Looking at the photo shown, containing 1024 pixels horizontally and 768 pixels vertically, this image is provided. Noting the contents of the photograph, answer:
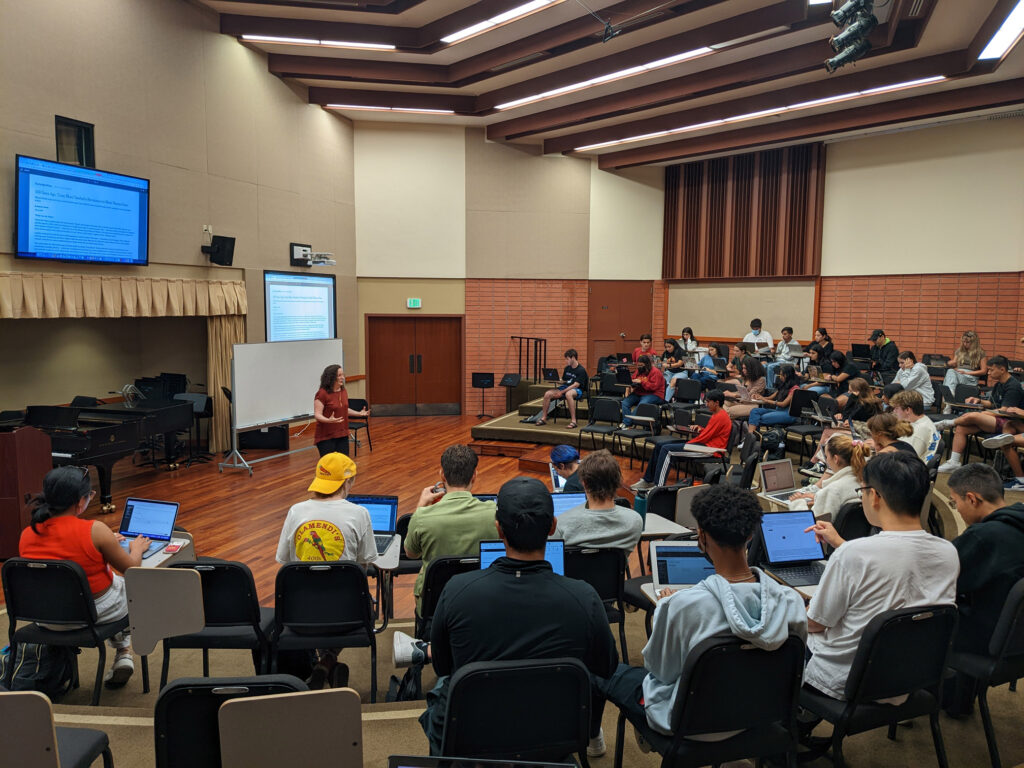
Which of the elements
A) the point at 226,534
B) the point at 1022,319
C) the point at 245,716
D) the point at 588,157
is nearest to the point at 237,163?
the point at 226,534

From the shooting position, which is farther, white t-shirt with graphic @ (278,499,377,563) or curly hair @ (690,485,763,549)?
white t-shirt with graphic @ (278,499,377,563)

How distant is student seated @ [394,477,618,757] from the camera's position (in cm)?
205

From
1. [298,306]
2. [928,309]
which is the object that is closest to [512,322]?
[298,306]

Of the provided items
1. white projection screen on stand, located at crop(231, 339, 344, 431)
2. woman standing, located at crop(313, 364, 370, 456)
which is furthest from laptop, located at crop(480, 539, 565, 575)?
white projection screen on stand, located at crop(231, 339, 344, 431)

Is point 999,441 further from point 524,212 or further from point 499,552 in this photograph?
point 524,212

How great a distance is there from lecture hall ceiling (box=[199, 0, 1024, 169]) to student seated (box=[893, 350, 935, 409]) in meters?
3.65

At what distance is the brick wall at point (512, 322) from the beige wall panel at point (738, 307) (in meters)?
2.15

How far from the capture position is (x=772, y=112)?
35.5ft

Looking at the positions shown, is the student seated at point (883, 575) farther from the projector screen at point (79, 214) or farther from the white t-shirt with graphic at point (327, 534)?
the projector screen at point (79, 214)

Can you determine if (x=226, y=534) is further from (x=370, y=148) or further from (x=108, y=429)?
(x=370, y=148)

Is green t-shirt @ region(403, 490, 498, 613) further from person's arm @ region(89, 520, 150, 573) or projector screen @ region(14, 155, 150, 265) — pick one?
projector screen @ region(14, 155, 150, 265)

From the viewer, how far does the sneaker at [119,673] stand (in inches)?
138

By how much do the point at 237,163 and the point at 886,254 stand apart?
10886mm

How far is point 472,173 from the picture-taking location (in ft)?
43.8
